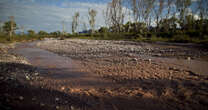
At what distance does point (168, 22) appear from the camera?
2752cm

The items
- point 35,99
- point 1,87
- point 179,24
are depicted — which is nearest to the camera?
point 35,99

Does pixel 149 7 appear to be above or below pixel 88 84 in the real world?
above

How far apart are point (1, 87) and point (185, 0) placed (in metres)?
32.7

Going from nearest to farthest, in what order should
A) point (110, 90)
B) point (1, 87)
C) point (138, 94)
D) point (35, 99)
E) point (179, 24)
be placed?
1. point (35, 99)
2. point (1, 87)
3. point (138, 94)
4. point (110, 90)
5. point (179, 24)

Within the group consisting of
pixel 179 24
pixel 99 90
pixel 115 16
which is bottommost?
pixel 99 90

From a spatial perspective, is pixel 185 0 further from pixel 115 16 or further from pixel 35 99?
pixel 35 99

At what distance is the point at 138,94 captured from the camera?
223cm

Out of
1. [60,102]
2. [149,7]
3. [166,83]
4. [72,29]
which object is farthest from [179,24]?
[72,29]

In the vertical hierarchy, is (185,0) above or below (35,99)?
above

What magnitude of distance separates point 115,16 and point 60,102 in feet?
110

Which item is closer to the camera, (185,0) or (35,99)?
(35,99)

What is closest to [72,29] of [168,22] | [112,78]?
[168,22]

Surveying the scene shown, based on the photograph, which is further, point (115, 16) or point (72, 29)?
point (72, 29)

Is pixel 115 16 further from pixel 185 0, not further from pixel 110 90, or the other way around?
pixel 110 90
